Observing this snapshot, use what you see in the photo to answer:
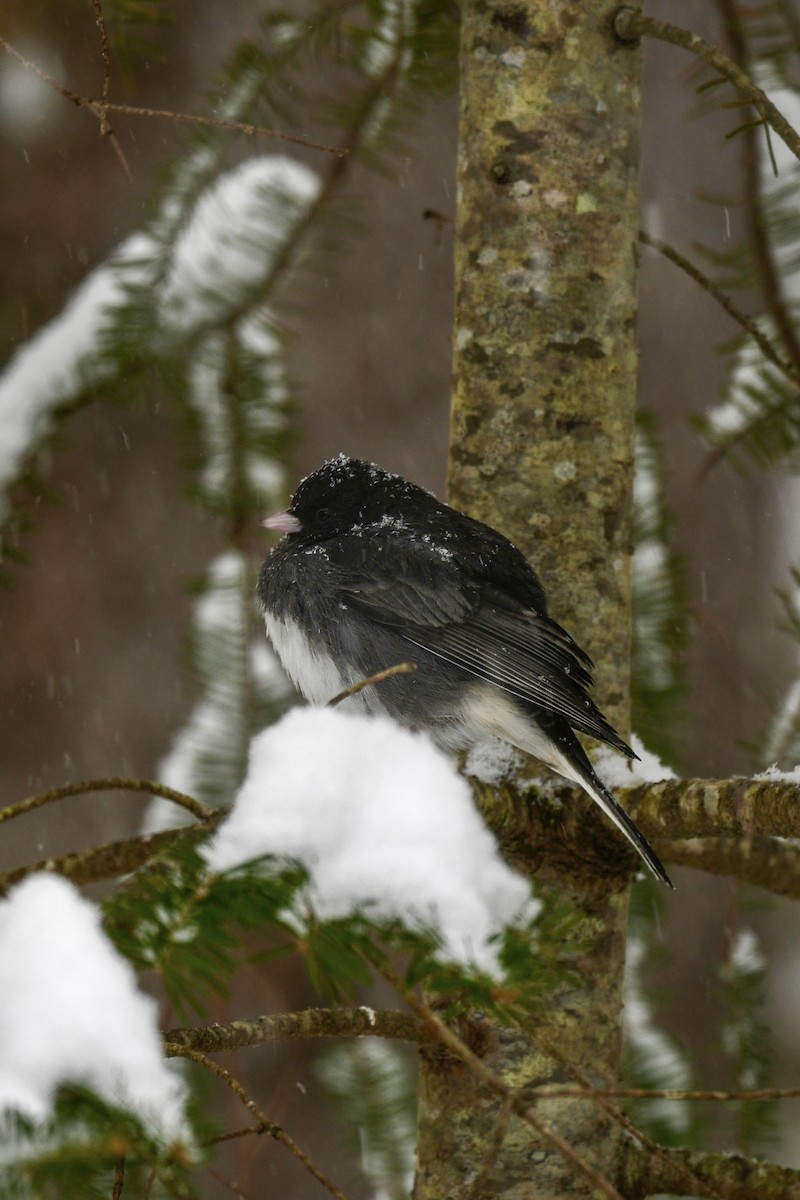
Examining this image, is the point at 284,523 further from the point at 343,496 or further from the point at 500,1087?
the point at 500,1087

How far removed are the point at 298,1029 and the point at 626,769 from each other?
0.51 metres

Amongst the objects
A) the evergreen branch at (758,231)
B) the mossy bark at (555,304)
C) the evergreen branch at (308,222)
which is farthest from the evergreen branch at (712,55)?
the evergreen branch at (308,222)

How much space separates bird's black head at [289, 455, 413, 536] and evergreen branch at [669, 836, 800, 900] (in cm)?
60

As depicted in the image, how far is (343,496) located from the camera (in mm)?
1645

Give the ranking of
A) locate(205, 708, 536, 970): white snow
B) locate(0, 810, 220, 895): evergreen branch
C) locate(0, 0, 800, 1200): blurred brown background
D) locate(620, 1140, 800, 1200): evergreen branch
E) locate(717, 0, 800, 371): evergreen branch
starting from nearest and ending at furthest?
locate(205, 708, 536, 970): white snow
locate(620, 1140, 800, 1200): evergreen branch
locate(0, 810, 220, 895): evergreen branch
locate(717, 0, 800, 371): evergreen branch
locate(0, 0, 800, 1200): blurred brown background

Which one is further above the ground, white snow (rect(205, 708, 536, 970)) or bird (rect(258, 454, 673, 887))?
bird (rect(258, 454, 673, 887))

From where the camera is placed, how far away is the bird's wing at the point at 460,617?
1.31m

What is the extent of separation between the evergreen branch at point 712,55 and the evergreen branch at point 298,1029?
0.76 metres

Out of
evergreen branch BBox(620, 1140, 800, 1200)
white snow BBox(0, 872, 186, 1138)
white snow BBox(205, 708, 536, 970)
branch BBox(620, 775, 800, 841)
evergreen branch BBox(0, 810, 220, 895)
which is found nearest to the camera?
white snow BBox(0, 872, 186, 1138)

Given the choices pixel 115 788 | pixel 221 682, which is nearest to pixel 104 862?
pixel 115 788

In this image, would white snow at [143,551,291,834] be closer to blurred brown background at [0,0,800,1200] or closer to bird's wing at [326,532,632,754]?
bird's wing at [326,532,632,754]

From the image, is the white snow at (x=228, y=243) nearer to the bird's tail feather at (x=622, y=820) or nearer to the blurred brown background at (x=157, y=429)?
the blurred brown background at (x=157, y=429)

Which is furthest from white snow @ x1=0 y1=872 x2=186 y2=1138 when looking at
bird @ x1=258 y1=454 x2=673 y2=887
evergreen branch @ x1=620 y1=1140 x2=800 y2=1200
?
bird @ x1=258 y1=454 x2=673 y2=887

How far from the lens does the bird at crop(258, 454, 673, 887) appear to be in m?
1.32
